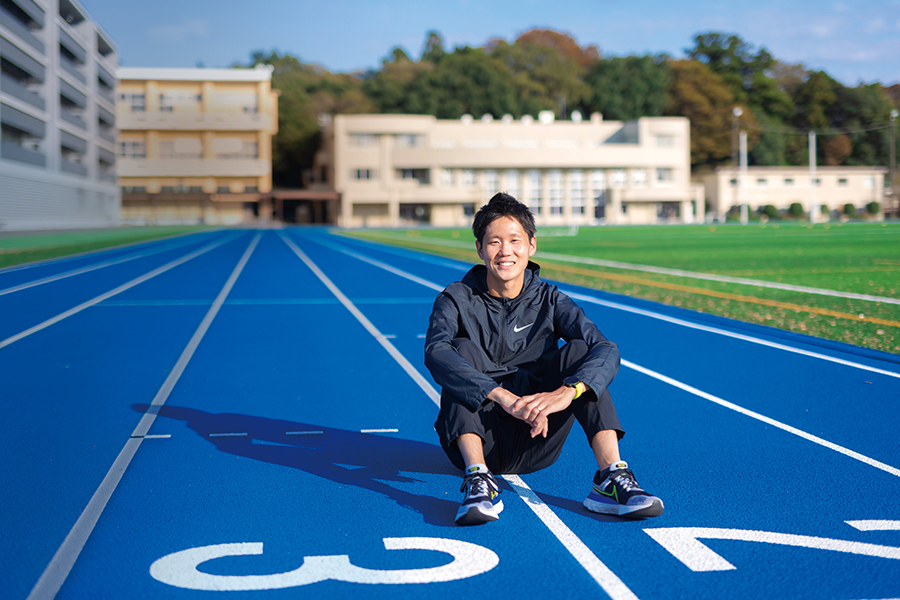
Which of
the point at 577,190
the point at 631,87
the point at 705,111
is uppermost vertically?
the point at 631,87

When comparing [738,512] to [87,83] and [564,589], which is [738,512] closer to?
[564,589]

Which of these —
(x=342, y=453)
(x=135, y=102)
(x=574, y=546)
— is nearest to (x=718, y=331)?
(x=342, y=453)

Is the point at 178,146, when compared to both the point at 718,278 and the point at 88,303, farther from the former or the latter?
the point at 718,278

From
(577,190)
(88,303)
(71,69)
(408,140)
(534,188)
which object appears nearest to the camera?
(88,303)

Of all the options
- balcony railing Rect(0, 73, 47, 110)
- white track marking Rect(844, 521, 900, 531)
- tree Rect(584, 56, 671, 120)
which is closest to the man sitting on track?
white track marking Rect(844, 521, 900, 531)

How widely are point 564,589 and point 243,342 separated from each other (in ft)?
23.9

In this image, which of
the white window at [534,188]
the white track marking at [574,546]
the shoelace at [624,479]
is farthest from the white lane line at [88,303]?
the white window at [534,188]

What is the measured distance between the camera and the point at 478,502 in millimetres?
3803

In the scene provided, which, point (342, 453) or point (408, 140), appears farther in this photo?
point (408, 140)

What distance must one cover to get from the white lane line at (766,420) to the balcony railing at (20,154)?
171 ft

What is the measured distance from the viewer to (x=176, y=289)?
1692cm

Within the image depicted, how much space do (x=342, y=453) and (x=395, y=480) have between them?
25.4 inches

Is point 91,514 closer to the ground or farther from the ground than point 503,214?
closer to the ground

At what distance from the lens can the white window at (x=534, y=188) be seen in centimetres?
9069
